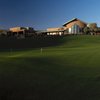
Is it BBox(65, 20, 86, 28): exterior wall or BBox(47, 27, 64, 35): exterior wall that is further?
BBox(47, 27, 64, 35): exterior wall

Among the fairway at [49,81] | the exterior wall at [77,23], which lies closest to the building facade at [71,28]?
the exterior wall at [77,23]

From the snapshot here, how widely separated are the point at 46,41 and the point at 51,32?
42054 mm

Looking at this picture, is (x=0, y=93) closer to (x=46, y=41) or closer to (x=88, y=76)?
(x=88, y=76)

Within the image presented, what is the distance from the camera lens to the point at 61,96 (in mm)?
19844

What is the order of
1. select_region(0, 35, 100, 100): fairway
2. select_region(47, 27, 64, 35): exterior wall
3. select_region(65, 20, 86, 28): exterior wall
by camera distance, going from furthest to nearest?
select_region(47, 27, 64, 35): exterior wall → select_region(65, 20, 86, 28): exterior wall → select_region(0, 35, 100, 100): fairway

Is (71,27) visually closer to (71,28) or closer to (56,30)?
(71,28)

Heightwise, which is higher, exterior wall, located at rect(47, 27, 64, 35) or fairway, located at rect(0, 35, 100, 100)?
exterior wall, located at rect(47, 27, 64, 35)

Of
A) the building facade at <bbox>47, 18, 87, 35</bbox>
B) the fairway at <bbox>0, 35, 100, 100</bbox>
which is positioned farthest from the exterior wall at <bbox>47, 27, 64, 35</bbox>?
the fairway at <bbox>0, 35, 100, 100</bbox>

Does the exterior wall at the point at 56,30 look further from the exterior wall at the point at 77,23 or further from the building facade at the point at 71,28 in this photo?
the exterior wall at the point at 77,23

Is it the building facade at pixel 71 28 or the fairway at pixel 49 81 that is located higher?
the building facade at pixel 71 28

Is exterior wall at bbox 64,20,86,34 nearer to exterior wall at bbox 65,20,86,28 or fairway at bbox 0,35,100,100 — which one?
exterior wall at bbox 65,20,86,28

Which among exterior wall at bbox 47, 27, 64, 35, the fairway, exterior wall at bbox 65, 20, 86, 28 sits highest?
exterior wall at bbox 65, 20, 86, 28

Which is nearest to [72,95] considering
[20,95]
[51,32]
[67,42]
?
[20,95]

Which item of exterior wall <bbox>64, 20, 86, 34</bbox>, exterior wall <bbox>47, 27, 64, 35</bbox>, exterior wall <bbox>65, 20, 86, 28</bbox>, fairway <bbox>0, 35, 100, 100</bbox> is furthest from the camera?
exterior wall <bbox>47, 27, 64, 35</bbox>
